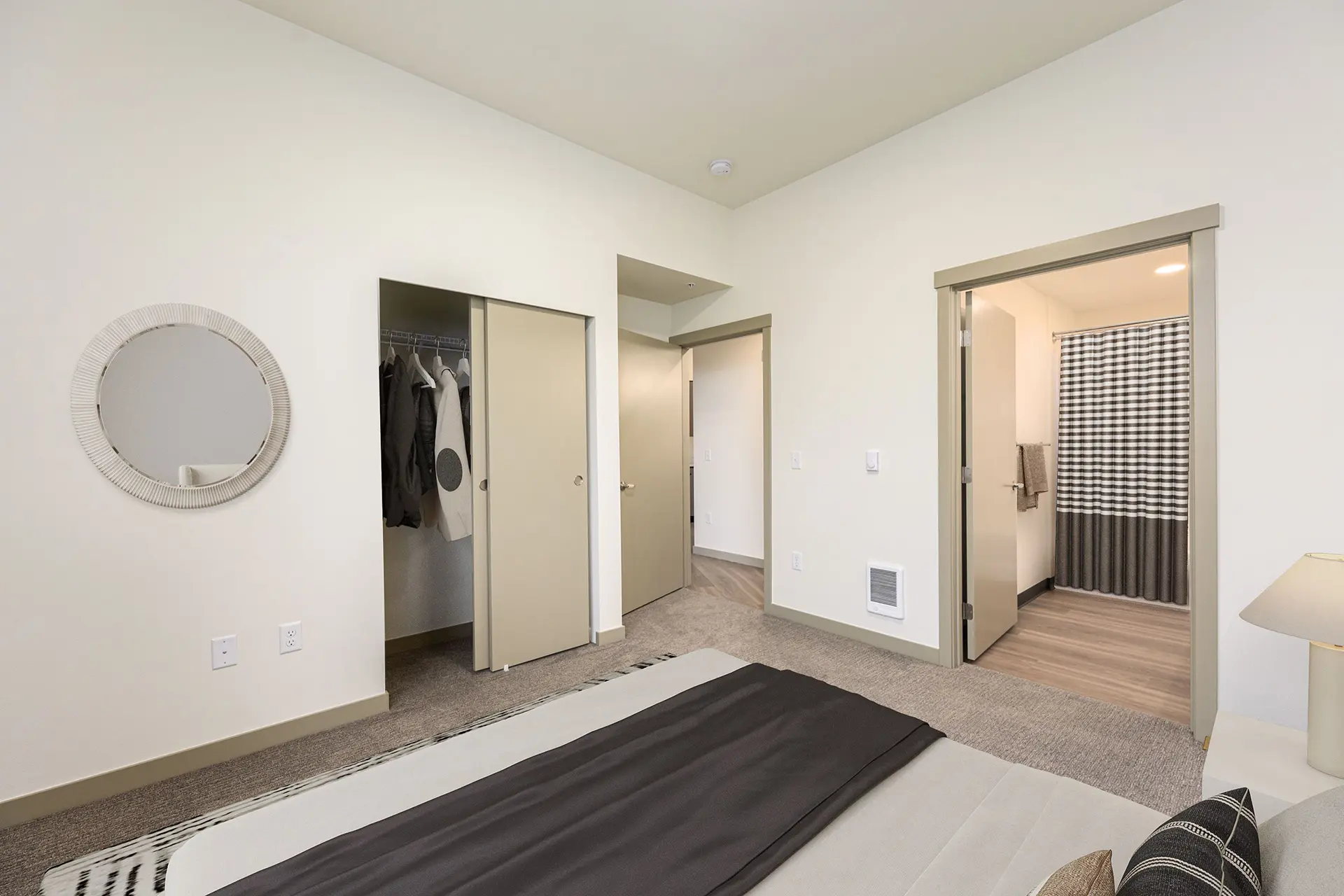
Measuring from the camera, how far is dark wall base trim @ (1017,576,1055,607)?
438 cm

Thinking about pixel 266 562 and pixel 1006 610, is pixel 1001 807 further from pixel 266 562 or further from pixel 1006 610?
pixel 1006 610

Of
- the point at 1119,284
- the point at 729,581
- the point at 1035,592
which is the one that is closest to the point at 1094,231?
the point at 1119,284

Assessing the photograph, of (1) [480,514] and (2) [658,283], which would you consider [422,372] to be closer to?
(1) [480,514]

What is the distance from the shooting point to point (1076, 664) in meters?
3.12

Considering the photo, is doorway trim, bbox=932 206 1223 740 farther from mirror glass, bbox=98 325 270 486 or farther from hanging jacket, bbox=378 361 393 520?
mirror glass, bbox=98 325 270 486

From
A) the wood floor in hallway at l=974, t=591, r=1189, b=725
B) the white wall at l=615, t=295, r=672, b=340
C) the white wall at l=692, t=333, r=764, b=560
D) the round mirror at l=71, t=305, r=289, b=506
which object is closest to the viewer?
the round mirror at l=71, t=305, r=289, b=506

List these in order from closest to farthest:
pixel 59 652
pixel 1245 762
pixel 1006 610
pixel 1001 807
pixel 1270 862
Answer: pixel 1270 862, pixel 1001 807, pixel 1245 762, pixel 59 652, pixel 1006 610

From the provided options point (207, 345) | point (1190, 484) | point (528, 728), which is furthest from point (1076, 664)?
point (207, 345)

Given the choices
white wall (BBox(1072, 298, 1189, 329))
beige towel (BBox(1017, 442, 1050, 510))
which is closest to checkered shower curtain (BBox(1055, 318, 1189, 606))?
beige towel (BBox(1017, 442, 1050, 510))

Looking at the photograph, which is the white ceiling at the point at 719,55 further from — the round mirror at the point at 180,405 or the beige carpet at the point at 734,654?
the beige carpet at the point at 734,654

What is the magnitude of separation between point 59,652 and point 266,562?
2.04ft

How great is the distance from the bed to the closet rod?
2550mm

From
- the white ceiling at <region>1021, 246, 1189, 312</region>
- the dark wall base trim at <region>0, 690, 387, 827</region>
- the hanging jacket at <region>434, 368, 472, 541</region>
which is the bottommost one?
the dark wall base trim at <region>0, 690, 387, 827</region>

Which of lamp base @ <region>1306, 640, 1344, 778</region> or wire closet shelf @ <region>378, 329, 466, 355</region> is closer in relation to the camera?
lamp base @ <region>1306, 640, 1344, 778</region>
